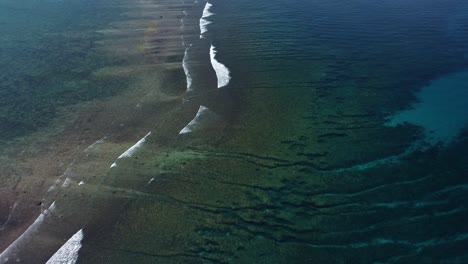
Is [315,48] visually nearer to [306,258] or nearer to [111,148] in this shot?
[111,148]

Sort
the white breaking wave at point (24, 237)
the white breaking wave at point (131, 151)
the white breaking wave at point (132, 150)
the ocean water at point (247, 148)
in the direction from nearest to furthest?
the white breaking wave at point (24, 237) < the ocean water at point (247, 148) < the white breaking wave at point (131, 151) < the white breaking wave at point (132, 150)

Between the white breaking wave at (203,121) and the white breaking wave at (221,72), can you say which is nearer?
the white breaking wave at (203,121)

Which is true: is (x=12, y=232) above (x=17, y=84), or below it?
below

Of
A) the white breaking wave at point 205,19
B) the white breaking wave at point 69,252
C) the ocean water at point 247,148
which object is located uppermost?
the white breaking wave at point 205,19

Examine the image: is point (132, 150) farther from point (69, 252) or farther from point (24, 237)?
point (69, 252)

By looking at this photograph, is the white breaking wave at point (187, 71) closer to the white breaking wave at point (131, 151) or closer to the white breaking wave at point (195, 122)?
the white breaking wave at point (195, 122)

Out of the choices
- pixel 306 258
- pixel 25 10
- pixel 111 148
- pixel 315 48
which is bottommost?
pixel 306 258

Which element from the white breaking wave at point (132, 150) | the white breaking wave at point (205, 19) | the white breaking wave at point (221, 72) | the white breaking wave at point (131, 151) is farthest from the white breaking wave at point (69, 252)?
the white breaking wave at point (205, 19)

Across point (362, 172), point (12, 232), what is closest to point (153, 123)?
point (12, 232)
